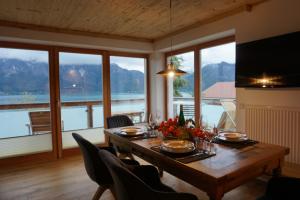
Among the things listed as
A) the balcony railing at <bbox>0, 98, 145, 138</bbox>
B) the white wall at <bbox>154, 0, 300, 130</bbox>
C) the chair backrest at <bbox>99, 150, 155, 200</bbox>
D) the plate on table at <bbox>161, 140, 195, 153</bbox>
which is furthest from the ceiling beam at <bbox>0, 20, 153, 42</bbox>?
the chair backrest at <bbox>99, 150, 155, 200</bbox>

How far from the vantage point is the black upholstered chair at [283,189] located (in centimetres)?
165

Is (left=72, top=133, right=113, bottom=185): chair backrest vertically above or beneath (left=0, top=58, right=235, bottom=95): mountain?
beneath

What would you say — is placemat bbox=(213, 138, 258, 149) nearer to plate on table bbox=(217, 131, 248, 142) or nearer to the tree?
plate on table bbox=(217, 131, 248, 142)

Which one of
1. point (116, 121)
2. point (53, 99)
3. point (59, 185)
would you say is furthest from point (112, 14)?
point (59, 185)

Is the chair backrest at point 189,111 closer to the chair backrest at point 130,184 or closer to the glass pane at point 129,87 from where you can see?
the glass pane at point 129,87

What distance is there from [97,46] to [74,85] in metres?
0.90

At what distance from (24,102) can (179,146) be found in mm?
3233

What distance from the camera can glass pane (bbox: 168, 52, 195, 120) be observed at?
4465mm

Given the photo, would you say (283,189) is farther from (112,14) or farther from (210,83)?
(112,14)

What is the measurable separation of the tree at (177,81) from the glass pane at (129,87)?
733 millimetres

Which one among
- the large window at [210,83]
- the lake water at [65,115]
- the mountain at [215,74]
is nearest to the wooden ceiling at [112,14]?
the large window at [210,83]

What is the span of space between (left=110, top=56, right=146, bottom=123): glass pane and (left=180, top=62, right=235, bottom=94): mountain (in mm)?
1230

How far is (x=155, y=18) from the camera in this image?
350 centimetres

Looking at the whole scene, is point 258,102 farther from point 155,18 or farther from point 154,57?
point 154,57
